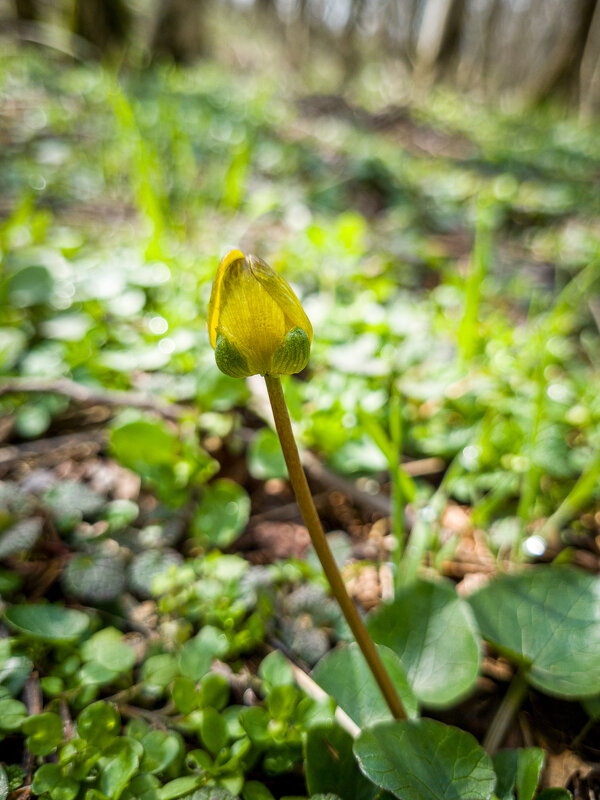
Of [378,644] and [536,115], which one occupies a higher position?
[536,115]

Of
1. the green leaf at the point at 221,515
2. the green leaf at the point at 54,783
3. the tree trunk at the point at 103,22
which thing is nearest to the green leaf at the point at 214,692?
the green leaf at the point at 54,783

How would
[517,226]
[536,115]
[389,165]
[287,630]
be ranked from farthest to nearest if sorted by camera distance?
[536,115] < [389,165] < [517,226] < [287,630]

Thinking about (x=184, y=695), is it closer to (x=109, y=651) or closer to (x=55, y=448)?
(x=109, y=651)

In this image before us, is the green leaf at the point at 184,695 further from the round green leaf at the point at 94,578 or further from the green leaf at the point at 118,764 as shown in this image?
the round green leaf at the point at 94,578

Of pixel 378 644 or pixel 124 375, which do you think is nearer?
pixel 378 644

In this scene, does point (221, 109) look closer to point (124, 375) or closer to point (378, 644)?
point (124, 375)

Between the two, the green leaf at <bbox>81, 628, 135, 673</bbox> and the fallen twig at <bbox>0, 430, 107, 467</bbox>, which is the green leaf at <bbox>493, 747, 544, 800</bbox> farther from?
the fallen twig at <bbox>0, 430, 107, 467</bbox>

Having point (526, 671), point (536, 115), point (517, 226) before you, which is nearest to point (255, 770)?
point (526, 671)

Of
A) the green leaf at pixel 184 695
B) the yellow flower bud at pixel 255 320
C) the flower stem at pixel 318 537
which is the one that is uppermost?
the yellow flower bud at pixel 255 320

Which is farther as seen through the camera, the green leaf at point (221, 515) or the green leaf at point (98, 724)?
the green leaf at point (221, 515)
